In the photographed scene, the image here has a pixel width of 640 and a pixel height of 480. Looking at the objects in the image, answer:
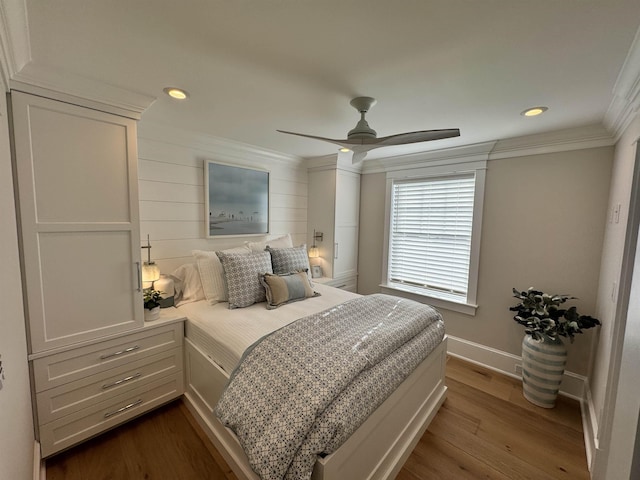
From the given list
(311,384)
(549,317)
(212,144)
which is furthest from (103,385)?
(549,317)

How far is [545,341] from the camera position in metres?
2.22

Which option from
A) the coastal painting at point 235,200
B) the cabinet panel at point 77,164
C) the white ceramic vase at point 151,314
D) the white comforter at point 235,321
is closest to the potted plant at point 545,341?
the white comforter at point 235,321

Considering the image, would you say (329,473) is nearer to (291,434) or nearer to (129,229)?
(291,434)

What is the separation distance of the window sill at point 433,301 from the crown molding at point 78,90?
3166 millimetres

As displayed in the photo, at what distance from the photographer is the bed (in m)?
1.35

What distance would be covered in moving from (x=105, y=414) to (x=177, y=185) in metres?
1.89

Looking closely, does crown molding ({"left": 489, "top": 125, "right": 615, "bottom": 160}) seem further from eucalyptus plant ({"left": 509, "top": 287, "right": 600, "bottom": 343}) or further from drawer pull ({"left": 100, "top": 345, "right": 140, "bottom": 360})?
drawer pull ({"left": 100, "top": 345, "right": 140, "bottom": 360})

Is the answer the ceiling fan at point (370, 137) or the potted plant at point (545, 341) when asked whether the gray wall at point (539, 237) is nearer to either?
the potted plant at point (545, 341)

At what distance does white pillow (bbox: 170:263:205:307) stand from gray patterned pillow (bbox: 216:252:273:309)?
12.1 inches

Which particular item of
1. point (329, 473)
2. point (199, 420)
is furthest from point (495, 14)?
point (199, 420)

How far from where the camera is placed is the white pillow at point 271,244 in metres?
2.93

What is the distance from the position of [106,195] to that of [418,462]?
2.69 m

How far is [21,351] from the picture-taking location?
138cm

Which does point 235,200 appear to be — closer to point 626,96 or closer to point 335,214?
point 335,214
